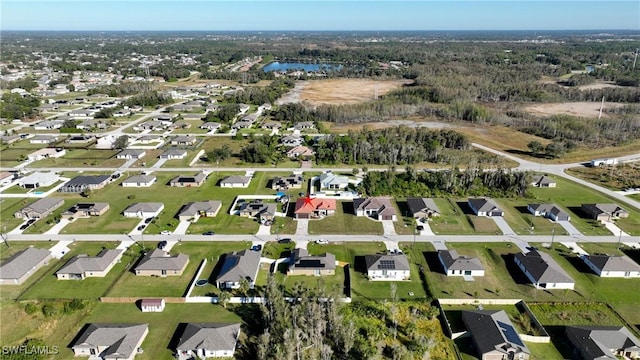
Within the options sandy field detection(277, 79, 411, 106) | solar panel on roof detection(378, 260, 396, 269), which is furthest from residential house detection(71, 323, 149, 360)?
sandy field detection(277, 79, 411, 106)

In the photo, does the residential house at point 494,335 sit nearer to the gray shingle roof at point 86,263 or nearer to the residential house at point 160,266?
the residential house at point 160,266

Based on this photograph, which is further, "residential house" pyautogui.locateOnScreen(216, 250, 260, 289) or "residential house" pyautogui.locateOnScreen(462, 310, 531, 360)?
"residential house" pyautogui.locateOnScreen(216, 250, 260, 289)

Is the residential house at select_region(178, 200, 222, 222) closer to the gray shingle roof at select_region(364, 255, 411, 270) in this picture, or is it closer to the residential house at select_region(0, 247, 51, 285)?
the residential house at select_region(0, 247, 51, 285)

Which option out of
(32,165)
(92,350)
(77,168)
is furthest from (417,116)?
(92,350)

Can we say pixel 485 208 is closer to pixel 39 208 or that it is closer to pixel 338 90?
pixel 39 208

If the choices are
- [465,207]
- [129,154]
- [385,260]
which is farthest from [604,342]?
[129,154]

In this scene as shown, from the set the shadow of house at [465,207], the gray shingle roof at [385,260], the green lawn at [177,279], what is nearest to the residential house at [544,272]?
the gray shingle roof at [385,260]
